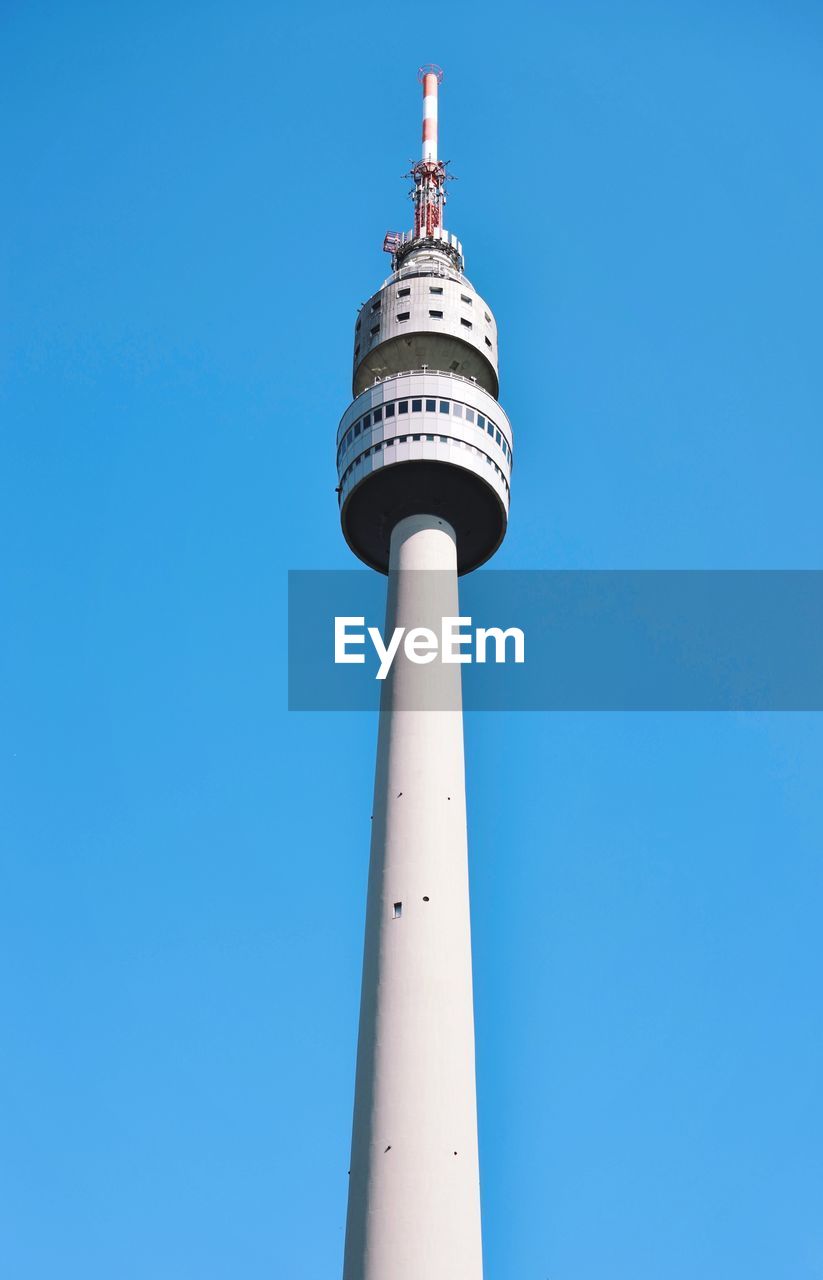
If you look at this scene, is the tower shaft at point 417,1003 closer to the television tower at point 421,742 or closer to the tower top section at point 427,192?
the television tower at point 421,742

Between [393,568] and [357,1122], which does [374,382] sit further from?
[357,1122]

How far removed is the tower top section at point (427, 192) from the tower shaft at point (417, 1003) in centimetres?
2928

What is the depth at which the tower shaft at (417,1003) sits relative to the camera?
52.6 meters

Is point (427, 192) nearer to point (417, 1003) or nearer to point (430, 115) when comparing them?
point (430, 115)

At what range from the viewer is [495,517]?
77.8m

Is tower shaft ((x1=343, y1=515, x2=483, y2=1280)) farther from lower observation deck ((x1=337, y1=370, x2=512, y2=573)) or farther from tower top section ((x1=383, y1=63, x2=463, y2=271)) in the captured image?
tower top section ((x1=383, y1=63, x2=463, y2=271))

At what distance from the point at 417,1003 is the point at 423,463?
29478 mm

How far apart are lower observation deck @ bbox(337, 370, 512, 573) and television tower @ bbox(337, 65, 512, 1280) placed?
9 cm

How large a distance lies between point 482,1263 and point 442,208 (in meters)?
65.3

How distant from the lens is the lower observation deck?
7581 cm

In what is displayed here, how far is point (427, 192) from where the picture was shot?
3713 inches

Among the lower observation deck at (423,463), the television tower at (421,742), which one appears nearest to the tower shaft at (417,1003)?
the television tower at (421,742)

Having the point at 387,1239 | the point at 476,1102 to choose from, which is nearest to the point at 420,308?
the point at 476,1102

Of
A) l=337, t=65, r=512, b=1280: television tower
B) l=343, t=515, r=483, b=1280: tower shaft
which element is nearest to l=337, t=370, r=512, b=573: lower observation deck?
l=337, t=65, r=512, b=1280: television tower
